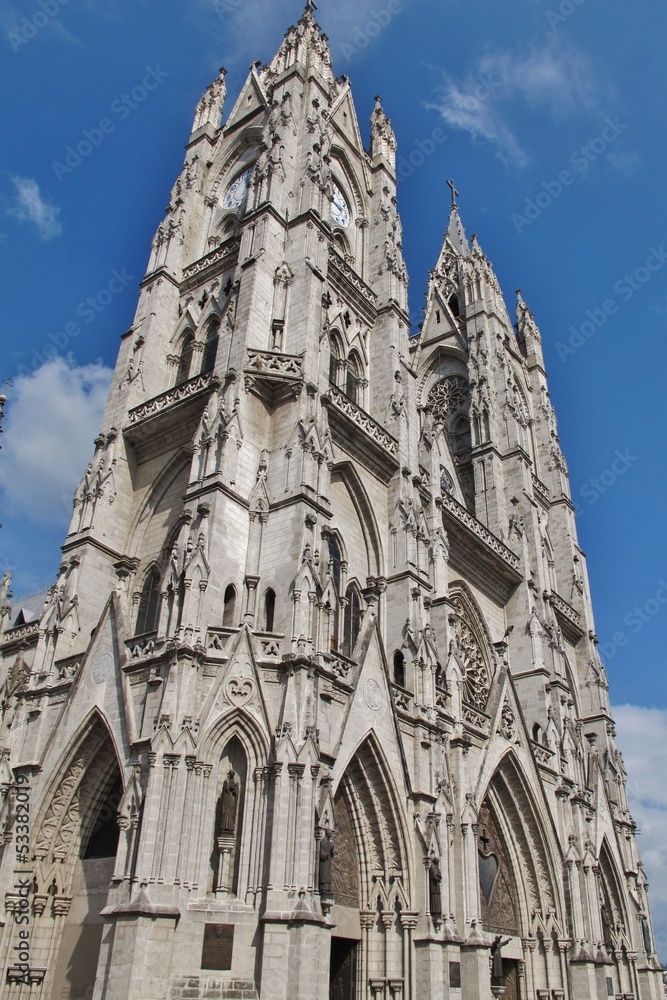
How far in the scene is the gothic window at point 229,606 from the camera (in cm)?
1603

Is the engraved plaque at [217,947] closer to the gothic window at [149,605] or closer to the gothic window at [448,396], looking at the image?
the gothic window at [149,605]

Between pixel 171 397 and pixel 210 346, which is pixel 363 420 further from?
pixel 210 346

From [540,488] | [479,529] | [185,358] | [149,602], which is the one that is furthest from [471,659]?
[185,358]

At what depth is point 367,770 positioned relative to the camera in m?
16.7

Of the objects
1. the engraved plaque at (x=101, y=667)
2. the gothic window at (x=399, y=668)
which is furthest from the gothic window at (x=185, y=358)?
the gothic window at (x=399, y=668)

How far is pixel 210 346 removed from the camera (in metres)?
24.0

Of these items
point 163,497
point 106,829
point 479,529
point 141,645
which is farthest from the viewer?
point 479,529

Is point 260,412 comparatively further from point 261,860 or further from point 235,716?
point 261,860

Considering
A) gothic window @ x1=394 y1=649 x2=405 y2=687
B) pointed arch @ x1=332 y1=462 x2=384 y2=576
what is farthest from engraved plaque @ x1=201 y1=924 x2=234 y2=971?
pointed arch @ x1=332 y1=462 x2=384 y2=576

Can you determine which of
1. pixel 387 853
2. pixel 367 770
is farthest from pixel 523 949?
pixel 367 770

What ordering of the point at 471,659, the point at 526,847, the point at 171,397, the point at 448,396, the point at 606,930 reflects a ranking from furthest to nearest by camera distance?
the point at 448,396
the point at 471,659
the point at 606,930
the point at 526,847
the point at 171,397

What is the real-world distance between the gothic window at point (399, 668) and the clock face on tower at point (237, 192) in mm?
16352

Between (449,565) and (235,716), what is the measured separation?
494 inches

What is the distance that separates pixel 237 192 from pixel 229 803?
71.0 feet
